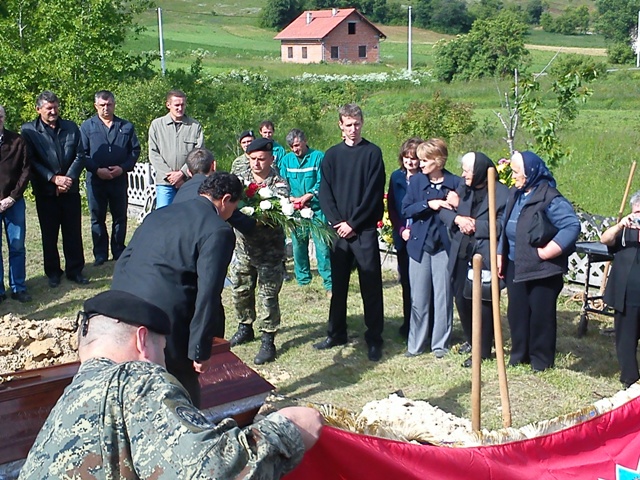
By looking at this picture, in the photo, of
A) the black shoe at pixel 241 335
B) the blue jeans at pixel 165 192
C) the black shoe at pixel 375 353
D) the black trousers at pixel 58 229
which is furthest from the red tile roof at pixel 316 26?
the black shoe at pixel 375 353

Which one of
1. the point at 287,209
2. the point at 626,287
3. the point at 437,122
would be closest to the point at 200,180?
the point at 287,209

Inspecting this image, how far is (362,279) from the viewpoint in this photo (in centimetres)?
722

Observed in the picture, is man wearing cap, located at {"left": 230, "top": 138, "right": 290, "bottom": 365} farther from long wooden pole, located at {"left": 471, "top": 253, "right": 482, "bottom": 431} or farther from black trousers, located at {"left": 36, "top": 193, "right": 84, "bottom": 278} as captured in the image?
long wooden pole, located at {"left": 471, "top": 253, "right": 482, "bottom": 431}

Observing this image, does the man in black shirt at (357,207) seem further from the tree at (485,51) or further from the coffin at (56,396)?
the tree at (485,51)

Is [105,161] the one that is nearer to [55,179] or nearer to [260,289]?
[55,179]

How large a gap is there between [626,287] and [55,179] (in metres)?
6.22

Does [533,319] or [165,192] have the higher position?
[165,192]

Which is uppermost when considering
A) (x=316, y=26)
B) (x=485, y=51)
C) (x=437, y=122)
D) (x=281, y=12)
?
(x=281, y=12)

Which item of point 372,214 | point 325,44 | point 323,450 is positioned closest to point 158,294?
point 323,450

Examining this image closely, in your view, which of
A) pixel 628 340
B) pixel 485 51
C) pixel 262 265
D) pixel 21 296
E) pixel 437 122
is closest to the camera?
pixel 628 340

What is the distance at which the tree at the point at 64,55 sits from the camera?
46.2 ft

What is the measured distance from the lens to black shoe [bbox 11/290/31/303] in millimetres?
8891

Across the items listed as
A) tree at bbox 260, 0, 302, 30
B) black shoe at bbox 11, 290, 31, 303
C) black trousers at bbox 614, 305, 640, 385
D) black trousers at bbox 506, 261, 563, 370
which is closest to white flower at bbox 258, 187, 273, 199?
black trousers at bbox 506, 261, 563, 370

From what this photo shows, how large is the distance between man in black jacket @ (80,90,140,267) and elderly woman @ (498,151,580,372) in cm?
540
